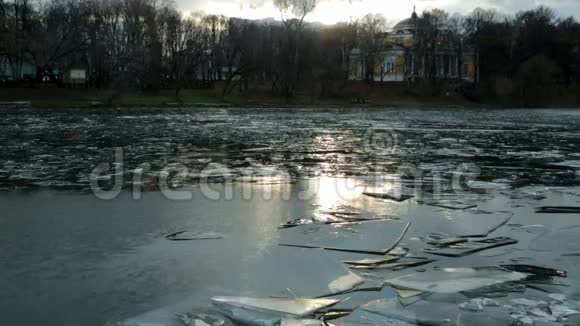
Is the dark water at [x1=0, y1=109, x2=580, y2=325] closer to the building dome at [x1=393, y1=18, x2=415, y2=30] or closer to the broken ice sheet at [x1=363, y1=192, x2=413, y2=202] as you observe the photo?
the broken ice sheet at [x1=363, y1=192, x2=413, y2=202]

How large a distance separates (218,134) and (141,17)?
50188 millimetres

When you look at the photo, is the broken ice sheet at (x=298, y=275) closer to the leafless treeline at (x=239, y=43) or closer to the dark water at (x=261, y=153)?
the dark water at (x=261, y=153)

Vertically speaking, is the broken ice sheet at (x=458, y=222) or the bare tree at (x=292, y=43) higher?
the bare tree at (x=292, y=43)

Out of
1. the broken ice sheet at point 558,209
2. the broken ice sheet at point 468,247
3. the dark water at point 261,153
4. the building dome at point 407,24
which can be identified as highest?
the building dome at point 407,24

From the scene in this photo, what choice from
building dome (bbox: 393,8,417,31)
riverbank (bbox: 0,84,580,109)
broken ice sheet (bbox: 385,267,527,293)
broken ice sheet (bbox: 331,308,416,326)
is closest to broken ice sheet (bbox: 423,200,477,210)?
broken ice sheet (bbox: 385,267,527,293)

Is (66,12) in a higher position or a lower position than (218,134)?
higher

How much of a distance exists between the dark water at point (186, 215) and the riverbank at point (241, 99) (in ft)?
120

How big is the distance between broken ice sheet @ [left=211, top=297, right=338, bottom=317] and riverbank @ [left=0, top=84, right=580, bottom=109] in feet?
149

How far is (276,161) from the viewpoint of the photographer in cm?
1312

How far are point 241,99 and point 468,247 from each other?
195ft

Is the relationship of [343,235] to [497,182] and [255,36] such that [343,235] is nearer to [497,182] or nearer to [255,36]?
[497,182]

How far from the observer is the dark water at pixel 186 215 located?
4.48m

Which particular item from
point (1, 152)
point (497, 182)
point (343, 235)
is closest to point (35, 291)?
point (343, 235)

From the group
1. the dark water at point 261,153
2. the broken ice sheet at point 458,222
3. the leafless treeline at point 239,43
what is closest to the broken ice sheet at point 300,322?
the broken ice sheet at point 458,222
